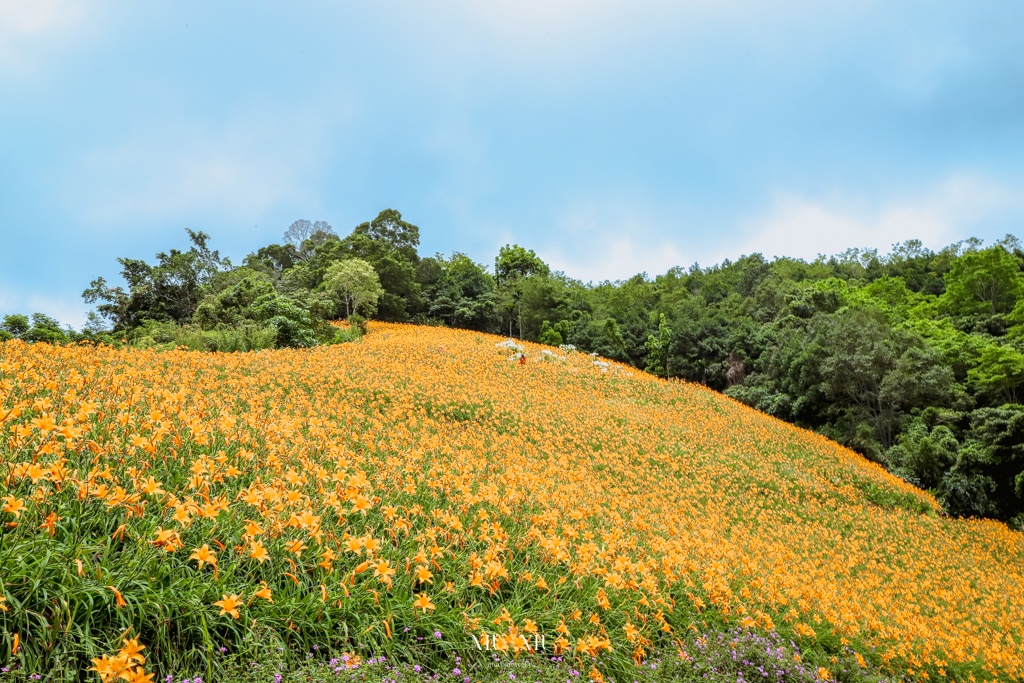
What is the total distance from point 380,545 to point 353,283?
997 inches

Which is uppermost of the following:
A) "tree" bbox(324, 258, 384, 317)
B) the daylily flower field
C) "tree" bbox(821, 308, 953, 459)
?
"tree" bbox(324, 258, 384, 317)

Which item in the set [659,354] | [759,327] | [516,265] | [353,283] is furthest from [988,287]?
[353,283]

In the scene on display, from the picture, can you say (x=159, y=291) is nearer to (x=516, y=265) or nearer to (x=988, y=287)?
(x=516, y=265)

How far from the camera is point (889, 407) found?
18.7 meters

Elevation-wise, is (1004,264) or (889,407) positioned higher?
(1004,264)

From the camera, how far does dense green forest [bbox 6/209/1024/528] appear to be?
1480 centimetres

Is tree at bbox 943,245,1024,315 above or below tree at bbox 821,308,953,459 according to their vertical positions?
above

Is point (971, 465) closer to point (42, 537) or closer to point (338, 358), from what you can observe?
point (338, 358)

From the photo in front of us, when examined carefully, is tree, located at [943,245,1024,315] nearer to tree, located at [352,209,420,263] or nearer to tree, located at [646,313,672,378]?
tree, located at [646,313,672,378]

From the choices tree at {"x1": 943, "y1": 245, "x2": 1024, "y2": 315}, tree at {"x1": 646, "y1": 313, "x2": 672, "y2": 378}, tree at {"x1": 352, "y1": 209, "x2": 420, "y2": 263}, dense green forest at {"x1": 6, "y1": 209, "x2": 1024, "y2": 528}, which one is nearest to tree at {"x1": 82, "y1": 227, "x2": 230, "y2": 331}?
dense green forest at {"x1": 6, "y1": 209, "x2": 1024, "y2": 528}

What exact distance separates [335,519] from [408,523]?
0.50 m

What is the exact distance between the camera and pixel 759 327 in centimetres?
2889

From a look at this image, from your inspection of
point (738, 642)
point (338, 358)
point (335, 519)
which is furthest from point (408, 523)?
point (338, 358)

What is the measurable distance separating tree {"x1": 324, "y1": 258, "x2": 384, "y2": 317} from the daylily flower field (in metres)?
16.5
